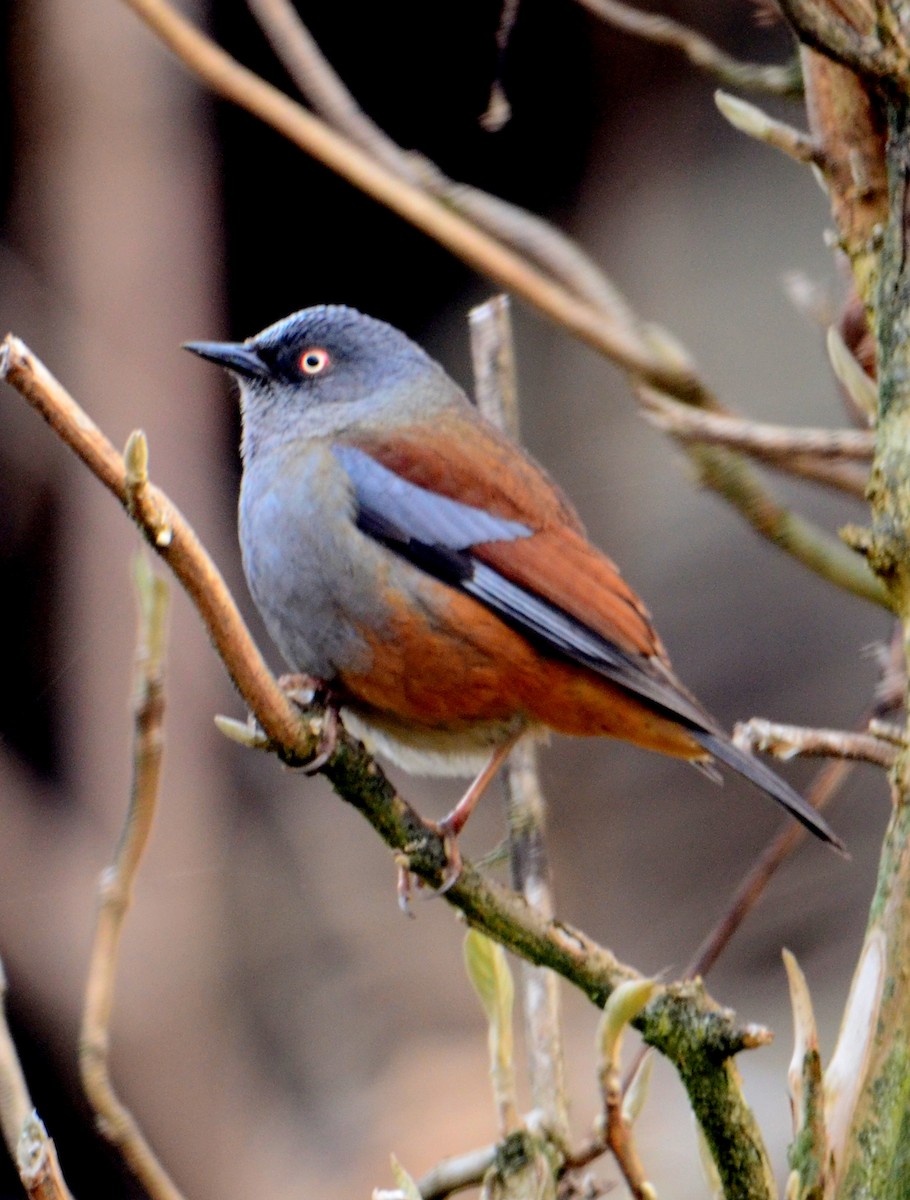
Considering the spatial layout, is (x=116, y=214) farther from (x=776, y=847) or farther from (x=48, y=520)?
(x=776, y=847)

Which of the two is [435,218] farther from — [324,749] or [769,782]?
[769,782]

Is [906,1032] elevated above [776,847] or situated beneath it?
situated beneath

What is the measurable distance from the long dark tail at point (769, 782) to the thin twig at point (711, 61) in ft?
2.94

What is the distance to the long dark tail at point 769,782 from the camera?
6.92 ft

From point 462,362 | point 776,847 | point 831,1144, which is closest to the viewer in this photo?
point 831,1144

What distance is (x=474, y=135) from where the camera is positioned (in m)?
5.04

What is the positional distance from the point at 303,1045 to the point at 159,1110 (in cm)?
60

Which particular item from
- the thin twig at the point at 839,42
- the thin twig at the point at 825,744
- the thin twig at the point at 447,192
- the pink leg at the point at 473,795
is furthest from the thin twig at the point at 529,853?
the thin twig at the point at 839,42

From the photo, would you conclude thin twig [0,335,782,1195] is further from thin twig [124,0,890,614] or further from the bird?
thin twig [124,0,890,614]

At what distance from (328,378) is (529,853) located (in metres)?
1.25

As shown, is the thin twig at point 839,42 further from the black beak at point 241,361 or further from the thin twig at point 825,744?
the black beak at point 241,361

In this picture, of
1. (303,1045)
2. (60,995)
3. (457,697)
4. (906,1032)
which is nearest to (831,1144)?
(906,1032)

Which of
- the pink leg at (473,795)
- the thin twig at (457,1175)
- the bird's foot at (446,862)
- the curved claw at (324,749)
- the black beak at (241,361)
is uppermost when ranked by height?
the black beak at (241,361)

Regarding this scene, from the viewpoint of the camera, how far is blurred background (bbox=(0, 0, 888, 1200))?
15.0 ft
